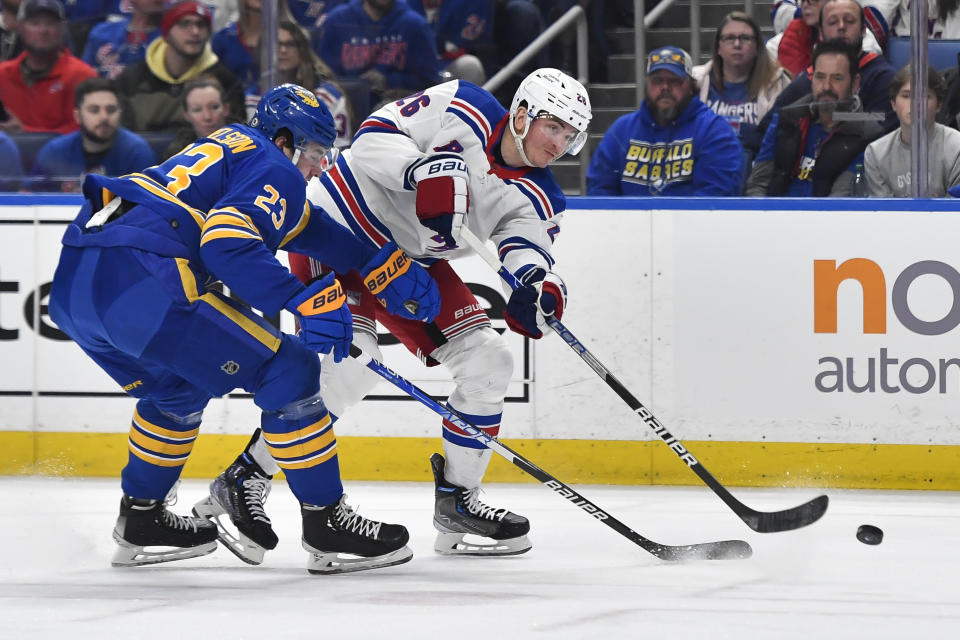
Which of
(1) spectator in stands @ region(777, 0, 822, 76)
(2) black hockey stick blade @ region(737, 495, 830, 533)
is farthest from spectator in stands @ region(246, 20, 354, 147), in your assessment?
(2) black hockey stick blade @ region(737, 495, 830, 533)

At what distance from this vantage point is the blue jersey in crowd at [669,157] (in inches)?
190

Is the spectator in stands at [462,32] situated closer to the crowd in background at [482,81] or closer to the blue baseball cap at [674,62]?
the crowd in background at [482,81]

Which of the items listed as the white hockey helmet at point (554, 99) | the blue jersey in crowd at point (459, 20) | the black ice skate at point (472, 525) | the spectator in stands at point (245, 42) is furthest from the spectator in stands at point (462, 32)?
the black ice skate at point (472, 525)

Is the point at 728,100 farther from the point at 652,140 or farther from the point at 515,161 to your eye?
the point at 515,161

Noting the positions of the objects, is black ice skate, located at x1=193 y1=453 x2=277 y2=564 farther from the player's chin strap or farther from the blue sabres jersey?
the player's chin strap

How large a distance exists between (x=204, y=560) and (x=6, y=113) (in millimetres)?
2537

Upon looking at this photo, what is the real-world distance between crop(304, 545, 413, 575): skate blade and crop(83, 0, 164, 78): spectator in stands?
2673 mm

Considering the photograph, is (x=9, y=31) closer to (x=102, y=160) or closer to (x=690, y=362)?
(x=102, y=160)

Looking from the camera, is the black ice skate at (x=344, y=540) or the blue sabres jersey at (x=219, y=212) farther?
the black ice skate at (x=344, y=540)

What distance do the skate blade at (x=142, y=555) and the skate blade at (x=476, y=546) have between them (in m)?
0.66

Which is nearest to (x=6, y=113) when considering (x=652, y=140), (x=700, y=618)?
(x=652, y=140)

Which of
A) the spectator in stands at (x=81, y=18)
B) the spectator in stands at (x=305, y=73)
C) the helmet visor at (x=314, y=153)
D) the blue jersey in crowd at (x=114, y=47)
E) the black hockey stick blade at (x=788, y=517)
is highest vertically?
the spectator in stands at (x=81, y=18)

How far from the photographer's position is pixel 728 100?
490 centimetres

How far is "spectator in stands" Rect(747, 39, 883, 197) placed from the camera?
474 centimetres
